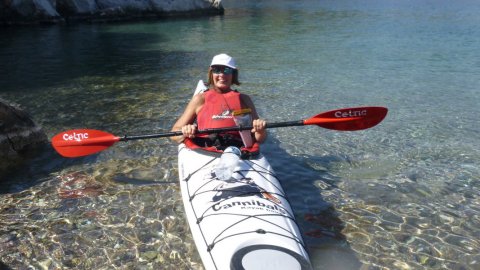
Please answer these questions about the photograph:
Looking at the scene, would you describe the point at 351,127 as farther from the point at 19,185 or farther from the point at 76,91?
the point at 76,91

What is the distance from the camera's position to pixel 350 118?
6.59 meters

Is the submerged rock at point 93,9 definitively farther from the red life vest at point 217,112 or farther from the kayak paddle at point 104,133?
the red life vest at point 217,112

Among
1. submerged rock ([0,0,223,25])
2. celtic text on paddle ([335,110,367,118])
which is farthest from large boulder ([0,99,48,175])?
submerged rock ([0,0,223,25])

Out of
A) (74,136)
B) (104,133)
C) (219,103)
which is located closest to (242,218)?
(219,103)

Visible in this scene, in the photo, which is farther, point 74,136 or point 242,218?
A: point 74,136

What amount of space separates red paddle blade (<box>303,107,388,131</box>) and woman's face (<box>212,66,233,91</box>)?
4.88 ft

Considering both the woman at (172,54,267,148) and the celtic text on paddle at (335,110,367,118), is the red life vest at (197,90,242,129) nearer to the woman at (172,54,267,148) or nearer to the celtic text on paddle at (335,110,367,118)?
the woman at (172,54,267,148)

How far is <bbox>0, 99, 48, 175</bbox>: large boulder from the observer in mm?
7465

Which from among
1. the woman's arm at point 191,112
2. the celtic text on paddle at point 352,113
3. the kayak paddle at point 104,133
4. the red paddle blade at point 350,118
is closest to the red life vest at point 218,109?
the woman's arm at point 191,112

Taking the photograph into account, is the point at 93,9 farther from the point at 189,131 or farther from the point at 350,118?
the point at 350,118

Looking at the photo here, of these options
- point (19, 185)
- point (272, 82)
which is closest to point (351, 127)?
point (19, 185)

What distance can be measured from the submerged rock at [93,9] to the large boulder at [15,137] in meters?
25.1

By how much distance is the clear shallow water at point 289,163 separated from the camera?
530cm

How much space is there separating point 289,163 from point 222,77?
2438 millimetres
